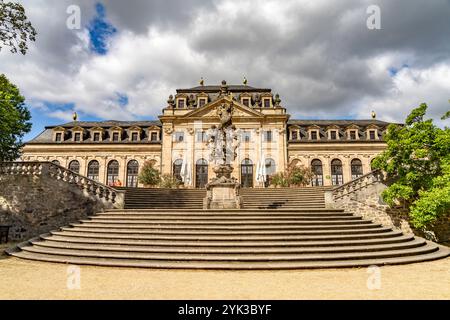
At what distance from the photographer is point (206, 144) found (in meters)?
38.2

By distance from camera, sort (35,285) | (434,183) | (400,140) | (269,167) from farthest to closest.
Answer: (269,167)
(400,140)
(434,183)
(35,285)

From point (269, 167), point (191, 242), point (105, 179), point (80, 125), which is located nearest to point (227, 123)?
point (191, 242)

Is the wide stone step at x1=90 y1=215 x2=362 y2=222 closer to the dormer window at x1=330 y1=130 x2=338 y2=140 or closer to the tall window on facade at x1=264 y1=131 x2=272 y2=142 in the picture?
the tall window on facade at x1=264 y1=131 x2=272 y2=142

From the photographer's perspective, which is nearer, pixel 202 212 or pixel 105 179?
pixel 202 212

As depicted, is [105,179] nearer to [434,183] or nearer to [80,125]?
[80,125]

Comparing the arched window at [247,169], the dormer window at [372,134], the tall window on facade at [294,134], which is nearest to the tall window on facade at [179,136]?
the arched window at [247,169]

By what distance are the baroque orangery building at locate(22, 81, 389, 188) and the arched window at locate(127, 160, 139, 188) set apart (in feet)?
0.46

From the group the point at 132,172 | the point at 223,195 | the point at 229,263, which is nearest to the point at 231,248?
the point at 229,263

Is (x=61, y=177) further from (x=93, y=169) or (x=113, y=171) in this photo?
(x=93, y=169)

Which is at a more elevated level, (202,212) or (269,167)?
(269,167)

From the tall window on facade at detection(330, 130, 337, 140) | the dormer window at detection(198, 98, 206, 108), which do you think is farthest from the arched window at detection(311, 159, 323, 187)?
the dormer window at detection(198, 98, 206, 108)

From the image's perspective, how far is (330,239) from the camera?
11.0 m

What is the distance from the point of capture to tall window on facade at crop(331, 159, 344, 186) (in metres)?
39.7
